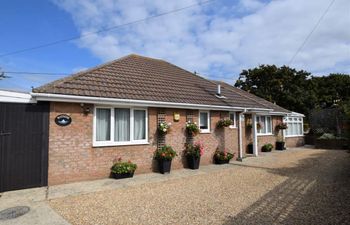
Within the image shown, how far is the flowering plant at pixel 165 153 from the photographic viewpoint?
399 inches

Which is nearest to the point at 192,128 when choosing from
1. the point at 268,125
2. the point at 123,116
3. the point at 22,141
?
the point at 123,116

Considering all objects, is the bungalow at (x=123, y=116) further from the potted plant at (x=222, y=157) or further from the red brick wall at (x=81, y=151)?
the potted plant at (x=222, y=157)

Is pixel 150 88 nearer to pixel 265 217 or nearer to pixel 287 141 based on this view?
pixel 265 217

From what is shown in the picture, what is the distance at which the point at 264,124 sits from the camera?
18.5 m

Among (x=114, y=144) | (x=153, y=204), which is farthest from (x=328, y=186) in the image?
(x=114, y=144)

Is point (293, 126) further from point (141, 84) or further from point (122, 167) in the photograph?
point (122, 167)

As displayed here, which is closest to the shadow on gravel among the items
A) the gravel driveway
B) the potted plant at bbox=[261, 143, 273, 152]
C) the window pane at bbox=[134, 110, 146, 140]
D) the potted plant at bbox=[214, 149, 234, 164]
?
the gravel driveway

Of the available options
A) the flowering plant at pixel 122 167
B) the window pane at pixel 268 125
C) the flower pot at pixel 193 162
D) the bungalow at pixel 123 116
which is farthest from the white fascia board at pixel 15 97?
the window pane at pixel 268 125

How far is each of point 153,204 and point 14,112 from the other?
16.5 feet

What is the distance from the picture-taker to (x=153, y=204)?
20.4 feet

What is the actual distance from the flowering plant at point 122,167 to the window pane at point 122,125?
34.1 inches

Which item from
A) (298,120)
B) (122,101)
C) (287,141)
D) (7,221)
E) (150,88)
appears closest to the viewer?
(7,221)

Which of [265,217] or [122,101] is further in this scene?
[122,101]

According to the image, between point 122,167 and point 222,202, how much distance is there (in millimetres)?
4130
